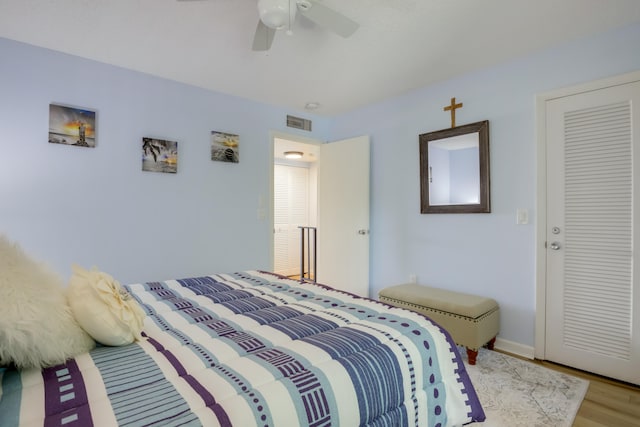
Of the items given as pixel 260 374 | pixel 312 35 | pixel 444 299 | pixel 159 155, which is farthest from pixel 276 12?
pixel 444 299

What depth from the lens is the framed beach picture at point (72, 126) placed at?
2572 millimetres

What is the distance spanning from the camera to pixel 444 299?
264 centimetres

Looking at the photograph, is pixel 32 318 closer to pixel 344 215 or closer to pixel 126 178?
pixel 126 178

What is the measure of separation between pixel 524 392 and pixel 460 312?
604 mm

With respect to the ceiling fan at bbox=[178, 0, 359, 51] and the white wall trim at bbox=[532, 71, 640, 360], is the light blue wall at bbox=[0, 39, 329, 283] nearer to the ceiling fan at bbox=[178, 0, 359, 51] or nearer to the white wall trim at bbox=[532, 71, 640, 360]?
the ceiling fan at bbox=[178, 0, 359, 51]

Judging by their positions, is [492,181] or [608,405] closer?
[608,405]

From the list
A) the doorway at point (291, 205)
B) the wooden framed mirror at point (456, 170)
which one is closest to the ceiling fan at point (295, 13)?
the wooden framed mirror at point (456, 170)

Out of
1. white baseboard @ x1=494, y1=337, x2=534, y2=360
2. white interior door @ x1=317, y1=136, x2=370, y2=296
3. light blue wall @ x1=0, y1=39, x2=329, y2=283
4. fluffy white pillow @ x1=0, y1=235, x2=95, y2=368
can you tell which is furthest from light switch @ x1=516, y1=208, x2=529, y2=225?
fluffy white pillow @ x1=0, y1=235, x2=95, y2=368

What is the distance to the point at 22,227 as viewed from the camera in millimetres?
2457

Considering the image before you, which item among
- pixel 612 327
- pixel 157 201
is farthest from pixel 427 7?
pixel 157 201

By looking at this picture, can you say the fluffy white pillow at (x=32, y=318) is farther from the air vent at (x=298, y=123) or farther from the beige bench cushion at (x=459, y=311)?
the air vent at (x=298, y=123)

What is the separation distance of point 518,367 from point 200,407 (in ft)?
8.04

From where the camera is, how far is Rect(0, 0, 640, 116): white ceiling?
6.58 ft

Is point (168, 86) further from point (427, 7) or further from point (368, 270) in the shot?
point (368, 270)
